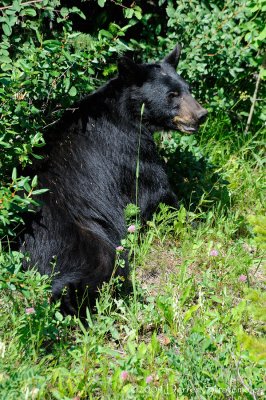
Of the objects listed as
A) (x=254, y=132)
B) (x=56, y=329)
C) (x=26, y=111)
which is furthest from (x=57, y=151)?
(x=254, y=132)

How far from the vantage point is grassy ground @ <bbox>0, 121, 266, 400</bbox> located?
3.87 meters

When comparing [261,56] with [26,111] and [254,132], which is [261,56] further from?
[26,111]

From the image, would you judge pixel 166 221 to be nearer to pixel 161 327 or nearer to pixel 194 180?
pixel 194 180

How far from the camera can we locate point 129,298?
499 centimetres

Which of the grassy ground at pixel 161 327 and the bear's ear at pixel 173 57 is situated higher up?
the bear's ear at pixel 173 57

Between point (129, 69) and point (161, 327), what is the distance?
97.2 inches

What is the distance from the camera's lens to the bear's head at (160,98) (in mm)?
6293

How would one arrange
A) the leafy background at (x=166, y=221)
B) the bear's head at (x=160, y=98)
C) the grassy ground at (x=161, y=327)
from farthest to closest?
the bear's head at (x=160, y=98)
the leafy background at (x=166, y=221)
the grassy ground at (x=161, y=327)

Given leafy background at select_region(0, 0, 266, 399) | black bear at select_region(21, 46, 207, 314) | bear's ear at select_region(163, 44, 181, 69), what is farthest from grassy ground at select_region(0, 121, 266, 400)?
bear's ear at select_region(163, 44, 181, 69)

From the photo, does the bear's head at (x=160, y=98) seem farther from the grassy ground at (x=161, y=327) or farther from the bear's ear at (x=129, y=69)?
the grassy ground at (x=161, y=327)

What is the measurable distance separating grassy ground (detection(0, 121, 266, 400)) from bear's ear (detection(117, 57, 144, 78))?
49.4 inches

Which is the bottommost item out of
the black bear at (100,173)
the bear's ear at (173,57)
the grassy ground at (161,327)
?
the grassy ground at (161,327)

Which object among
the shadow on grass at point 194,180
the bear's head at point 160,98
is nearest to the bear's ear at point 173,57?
the bear's head at point 160,98

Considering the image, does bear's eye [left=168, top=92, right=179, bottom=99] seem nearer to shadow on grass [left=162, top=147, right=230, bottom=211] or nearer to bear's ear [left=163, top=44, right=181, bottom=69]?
bear's ear [left=163, top=44, right=181, bottom=69]
